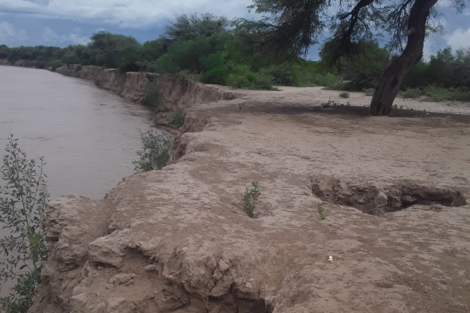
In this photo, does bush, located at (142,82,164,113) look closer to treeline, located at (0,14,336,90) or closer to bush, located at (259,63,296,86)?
treeline, located at (0,14,336,90)

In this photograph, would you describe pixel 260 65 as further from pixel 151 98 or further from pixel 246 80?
pixel 151 98

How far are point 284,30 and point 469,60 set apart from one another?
12.3 m

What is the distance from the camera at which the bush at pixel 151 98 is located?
2639 centimetres

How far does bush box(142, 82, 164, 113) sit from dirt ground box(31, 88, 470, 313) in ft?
65.9

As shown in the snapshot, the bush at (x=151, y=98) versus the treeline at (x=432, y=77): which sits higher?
the treeline at (x=432, y=77)

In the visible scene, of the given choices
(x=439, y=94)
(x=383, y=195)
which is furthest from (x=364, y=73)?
(x=383, y=195)

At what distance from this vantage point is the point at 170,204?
4703 mm

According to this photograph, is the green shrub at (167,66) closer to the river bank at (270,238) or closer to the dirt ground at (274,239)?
the river bank at (270,238)

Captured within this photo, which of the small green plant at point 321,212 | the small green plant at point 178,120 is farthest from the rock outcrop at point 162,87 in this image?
the small green plant at point 321,212

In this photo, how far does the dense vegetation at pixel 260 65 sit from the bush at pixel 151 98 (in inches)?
10.6

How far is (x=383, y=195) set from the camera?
5.37 meters

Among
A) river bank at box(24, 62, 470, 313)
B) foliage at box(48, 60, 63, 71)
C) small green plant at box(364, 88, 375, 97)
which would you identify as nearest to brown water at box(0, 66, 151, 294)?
river bank at box(24, 62, 470, 313)

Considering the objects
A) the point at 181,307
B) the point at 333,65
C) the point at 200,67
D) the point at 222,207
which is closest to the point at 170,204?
the point at 222,207

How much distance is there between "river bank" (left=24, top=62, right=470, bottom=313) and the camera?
3.24 m
